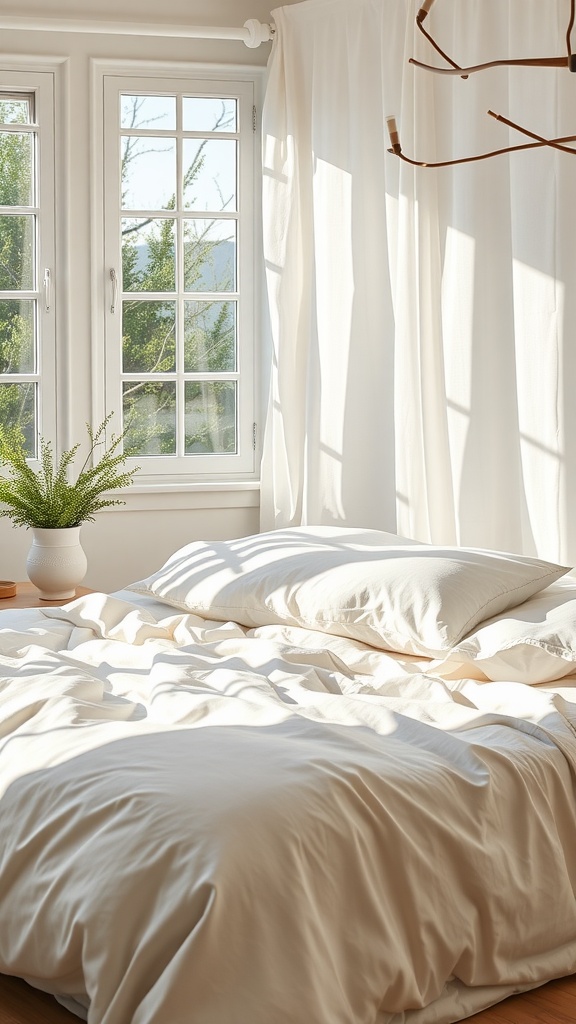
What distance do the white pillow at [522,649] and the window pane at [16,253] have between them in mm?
2403

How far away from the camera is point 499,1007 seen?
60.3 inches

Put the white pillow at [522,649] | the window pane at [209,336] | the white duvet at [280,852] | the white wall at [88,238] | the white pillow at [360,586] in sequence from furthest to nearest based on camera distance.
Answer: the window pane at [209,336]
the white wall at [88,238]
the white pillow at [360,586]
the white pillow at [522,649]
the white duvet at [280,852]

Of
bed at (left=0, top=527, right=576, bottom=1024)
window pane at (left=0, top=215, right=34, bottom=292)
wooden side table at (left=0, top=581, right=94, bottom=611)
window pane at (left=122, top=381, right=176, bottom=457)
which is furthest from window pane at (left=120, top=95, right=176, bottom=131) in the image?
bed at (left=0, top=527, right=576, bottom=1024)

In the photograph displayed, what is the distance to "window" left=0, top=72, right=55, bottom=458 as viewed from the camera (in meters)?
3.98

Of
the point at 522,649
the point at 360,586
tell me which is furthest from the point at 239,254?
the point at 522,649

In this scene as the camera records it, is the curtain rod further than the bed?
Yes

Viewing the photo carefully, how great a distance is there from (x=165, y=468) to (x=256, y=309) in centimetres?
70

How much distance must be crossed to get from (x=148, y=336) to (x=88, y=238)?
41 cm

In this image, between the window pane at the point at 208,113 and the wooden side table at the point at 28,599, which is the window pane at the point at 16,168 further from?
the wooden side table at the point at 28,599

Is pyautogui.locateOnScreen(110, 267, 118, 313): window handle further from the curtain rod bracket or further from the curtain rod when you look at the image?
the curtain rod bracket

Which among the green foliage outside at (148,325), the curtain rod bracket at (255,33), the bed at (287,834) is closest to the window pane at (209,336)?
the green foliage outside at (148,325)

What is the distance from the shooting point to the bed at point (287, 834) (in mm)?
1282

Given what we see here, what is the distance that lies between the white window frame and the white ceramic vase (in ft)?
→ 2.58

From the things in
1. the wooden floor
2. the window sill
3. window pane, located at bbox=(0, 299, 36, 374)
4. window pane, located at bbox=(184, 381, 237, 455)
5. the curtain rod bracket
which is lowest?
the wooden floor
